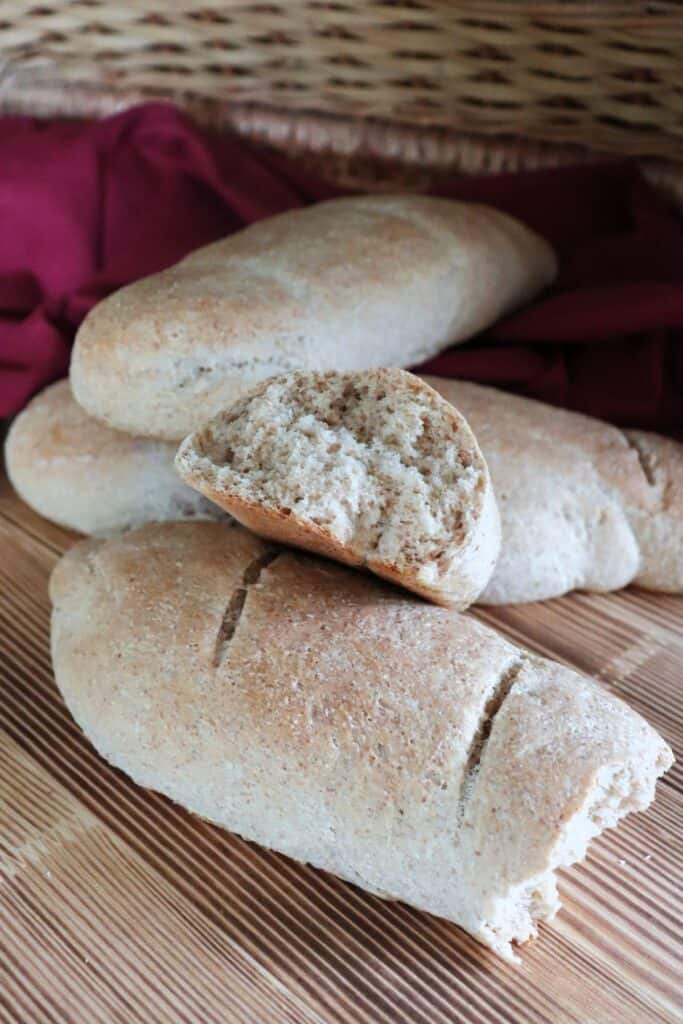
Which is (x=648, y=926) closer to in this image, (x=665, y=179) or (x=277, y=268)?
(x=277, y=268)

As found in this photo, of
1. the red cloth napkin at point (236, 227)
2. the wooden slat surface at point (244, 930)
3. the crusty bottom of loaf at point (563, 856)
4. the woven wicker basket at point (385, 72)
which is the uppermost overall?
the woven wicker basket at point (385, 72)

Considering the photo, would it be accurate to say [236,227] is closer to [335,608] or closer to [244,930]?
[335,608]

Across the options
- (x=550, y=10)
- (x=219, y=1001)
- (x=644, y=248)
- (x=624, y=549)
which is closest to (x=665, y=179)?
(x=644, y=248)

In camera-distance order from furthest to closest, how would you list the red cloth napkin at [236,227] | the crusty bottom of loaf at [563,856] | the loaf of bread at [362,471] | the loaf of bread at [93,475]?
the red cloth napkin at [236,227] < the loaf of bread at [93,475] < the loaf of bread at [362,471] < the crusty bottom of loaf at [563,856]

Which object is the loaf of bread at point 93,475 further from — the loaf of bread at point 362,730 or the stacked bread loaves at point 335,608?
the loaf of bread at point 362,730

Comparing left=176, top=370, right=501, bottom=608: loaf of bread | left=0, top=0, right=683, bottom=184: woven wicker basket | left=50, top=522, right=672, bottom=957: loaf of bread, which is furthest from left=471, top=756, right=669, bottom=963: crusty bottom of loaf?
left=0, top=0, right=683, bottom=184: woven wicker basket

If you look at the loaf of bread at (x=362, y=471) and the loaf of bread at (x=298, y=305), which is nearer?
the loaf of bread at (x=362, y=471)

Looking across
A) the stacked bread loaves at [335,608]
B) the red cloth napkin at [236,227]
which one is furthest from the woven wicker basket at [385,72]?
the stacked bread loaves at [335,608]
